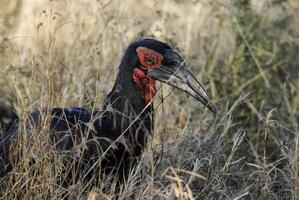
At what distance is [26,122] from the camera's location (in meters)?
4.47

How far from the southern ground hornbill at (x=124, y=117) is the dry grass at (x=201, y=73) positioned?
0.43 feet

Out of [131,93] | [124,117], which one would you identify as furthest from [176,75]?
[124,117]

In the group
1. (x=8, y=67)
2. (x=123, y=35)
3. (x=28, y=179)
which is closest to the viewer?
(x=28, y=179)

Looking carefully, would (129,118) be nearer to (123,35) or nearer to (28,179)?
(28,179)

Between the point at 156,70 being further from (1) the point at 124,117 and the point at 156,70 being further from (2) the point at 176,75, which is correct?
(1) the point at 124,117

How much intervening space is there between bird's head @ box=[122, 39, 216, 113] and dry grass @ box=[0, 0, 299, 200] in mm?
272

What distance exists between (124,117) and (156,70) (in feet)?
1.05

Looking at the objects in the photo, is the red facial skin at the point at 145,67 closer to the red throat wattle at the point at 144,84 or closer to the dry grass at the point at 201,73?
the red throat wattle at the point at 144,84

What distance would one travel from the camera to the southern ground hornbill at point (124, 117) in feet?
14.7

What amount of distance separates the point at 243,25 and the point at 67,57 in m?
1.37

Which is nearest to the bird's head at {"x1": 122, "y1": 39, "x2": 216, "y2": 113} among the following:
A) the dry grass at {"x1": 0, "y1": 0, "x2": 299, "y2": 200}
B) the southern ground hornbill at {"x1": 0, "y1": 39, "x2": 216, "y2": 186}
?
the southern ground hornbill at {"x1": 0, "y1": 39, "x2": 216, "y2": 186}

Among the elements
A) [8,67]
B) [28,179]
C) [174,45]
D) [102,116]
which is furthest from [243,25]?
[28,179]

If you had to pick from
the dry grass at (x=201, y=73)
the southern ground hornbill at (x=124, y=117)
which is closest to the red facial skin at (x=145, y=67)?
the southern ground hornbill at (x=124, y=117)

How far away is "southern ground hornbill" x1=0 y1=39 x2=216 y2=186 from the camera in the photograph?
4.48 m
